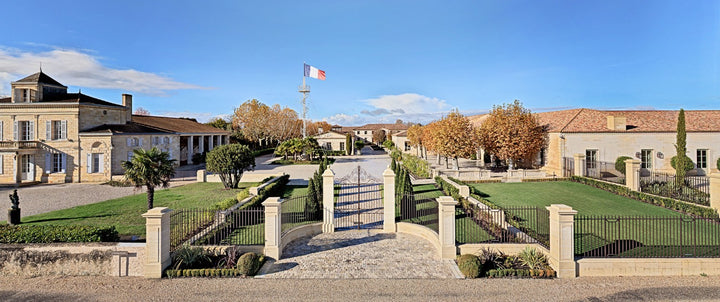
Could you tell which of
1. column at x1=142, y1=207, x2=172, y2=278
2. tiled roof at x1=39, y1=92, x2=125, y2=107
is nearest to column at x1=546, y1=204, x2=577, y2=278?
column at x1=142, y1=207, x2=172, y2=278

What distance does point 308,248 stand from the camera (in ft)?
36.4

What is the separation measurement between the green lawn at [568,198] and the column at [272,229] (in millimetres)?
11910

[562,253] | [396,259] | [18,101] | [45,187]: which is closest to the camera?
[562,253]

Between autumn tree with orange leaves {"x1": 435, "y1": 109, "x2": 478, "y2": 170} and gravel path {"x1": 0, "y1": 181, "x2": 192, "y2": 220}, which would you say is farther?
autumn tree with orange leaves {"x1": 435, "y1": 109, "x2": 478, "y2": 170}

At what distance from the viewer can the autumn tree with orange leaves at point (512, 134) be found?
2958 centimetres

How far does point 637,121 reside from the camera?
29859 millimetres

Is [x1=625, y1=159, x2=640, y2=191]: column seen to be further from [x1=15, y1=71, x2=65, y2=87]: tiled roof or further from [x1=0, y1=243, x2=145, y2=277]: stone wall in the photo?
[x1=15, y1=71, x2=65, y2=87]: tiled roof

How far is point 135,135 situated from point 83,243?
23.4 metres

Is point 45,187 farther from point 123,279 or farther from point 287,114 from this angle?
point 287,114

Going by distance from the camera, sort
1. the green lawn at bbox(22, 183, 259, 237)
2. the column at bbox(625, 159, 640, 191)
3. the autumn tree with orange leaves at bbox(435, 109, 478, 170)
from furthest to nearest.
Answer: the autumn tree with orange leaves at bbox(435, 109, 478, 170)
the column at bbox(625, 159, 640, 191)
the green lawn at bbox(22, 183, 259, 237)

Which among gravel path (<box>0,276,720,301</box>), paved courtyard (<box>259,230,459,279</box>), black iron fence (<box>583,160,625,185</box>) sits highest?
black iron fence (<box>583,160,625,185</box>)

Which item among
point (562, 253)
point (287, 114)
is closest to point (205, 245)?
point (562, 253)

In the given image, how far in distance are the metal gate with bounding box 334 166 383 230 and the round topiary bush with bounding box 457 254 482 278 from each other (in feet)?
15.1

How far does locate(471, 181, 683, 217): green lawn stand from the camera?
16.0 meters
